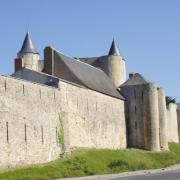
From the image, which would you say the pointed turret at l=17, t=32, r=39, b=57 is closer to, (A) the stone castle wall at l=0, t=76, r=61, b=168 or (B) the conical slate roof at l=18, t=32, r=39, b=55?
(B) the conical slate roof at l=18, t=32, r=39, b=55

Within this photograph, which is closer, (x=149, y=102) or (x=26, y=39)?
(x=149, y=102)

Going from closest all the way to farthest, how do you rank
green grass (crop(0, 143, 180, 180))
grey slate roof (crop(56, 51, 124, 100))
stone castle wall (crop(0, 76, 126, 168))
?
1. green grass (crop(0, 143, 180, 180))
2. stone castle wall (crop(0, 76, 126, 168))
3. grey slate roof (crop(56, 51, 124, 100))

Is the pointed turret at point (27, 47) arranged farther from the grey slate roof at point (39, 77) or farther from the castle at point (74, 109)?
the grey slate roof at point (39, 77)

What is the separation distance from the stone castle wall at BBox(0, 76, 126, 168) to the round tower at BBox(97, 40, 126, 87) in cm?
950

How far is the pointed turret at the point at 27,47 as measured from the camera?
69.0m

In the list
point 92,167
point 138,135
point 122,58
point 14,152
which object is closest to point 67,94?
point 92,167

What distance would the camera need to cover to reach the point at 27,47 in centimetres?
6962

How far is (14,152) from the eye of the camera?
1292 inches

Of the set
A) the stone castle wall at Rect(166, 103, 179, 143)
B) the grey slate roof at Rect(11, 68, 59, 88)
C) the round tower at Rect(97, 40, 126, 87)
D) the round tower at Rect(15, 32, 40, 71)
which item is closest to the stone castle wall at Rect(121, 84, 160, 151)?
the round tower at Rect(97, 40, 126, 87)

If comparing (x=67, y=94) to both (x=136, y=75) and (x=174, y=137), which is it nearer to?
(x=136, y=75)

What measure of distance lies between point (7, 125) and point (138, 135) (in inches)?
880

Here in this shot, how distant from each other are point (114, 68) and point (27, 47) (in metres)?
14.6

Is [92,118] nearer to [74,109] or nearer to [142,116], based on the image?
[74,109]

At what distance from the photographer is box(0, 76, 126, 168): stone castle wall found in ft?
107
